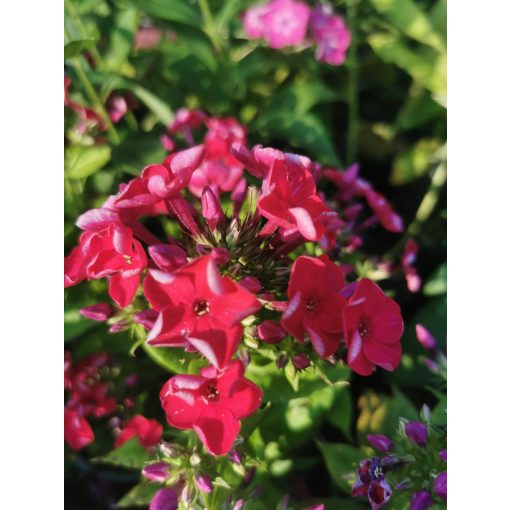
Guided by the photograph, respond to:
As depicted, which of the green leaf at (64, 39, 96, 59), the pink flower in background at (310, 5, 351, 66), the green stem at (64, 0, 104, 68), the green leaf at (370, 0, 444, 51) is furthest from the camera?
the pink flower in background at (310, 5, 351, 66)

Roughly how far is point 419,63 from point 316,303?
108 centimetres

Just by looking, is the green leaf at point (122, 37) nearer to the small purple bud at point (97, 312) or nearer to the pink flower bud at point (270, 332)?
the small purple bud at point (97, 312)

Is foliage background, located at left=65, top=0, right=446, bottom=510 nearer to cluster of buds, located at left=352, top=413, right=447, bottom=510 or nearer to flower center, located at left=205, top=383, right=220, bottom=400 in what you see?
cluster of buds, located at left=352, top=413, right=447, bottom=510

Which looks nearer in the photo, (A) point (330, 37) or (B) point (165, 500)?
(B) point (165, 500)

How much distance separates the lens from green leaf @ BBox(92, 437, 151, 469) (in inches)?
46.9

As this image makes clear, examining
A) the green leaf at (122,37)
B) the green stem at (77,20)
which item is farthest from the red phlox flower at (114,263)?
the green leaf at (122,37)

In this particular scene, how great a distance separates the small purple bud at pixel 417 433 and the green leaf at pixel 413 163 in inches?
39.2

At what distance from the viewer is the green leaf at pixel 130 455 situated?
119 cm

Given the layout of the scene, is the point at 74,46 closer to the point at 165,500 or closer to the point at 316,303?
the point at 316,303

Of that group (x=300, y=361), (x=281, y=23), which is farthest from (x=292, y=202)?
(x=281, y=23)

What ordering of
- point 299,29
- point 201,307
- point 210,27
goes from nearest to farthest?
1. point 201,307
2. point 210,27
3. point 299,29

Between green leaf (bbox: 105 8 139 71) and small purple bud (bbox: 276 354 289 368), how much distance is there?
38.4 inches

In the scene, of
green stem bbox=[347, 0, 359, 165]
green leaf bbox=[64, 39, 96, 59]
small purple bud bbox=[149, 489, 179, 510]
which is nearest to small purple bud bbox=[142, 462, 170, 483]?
small purple bud bbox=[149, 489, 179, 510]

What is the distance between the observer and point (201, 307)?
2.46 feet
